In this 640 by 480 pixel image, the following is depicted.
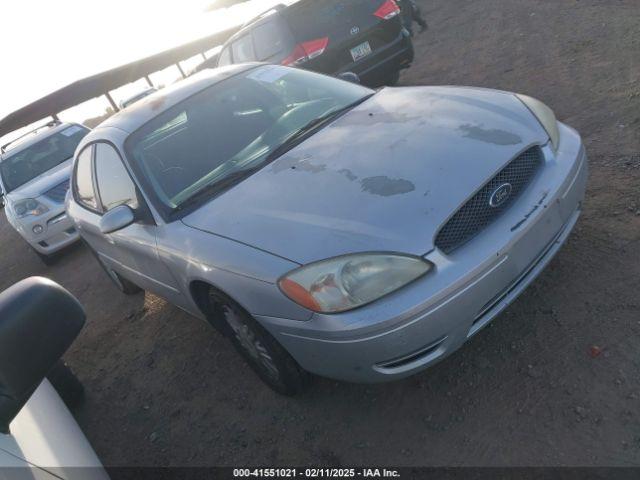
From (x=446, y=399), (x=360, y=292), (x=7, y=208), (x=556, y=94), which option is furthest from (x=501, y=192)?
(x=7, y=208)

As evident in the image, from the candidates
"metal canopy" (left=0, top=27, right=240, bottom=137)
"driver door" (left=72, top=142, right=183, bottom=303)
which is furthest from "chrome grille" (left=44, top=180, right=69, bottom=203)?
"metal canopy" (left=0, top=27, right=240, bottom=137)

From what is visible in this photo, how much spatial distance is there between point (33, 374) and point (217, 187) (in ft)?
5.27

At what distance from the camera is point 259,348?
2.83 meters

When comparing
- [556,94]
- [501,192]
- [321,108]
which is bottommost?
[556,94]

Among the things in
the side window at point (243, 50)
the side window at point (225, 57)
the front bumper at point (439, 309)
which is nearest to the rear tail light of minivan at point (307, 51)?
the side window at point (243, 50)

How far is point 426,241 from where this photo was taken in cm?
223

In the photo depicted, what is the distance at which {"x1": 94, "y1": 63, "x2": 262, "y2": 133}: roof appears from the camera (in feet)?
11.7

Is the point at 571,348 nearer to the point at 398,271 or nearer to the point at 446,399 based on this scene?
the point at 446,399

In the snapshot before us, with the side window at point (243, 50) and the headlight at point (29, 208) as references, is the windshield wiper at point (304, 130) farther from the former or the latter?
the headlight at point (29, 208)

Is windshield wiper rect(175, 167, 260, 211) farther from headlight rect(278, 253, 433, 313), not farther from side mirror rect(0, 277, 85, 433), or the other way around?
side mirror rect(0, 277, 85, 433)

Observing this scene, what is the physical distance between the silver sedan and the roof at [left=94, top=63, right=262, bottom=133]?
22mm

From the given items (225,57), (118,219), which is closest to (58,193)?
(225,57)

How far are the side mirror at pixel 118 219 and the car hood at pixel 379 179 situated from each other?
17.1 inches

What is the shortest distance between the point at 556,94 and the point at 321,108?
3.18 metres
